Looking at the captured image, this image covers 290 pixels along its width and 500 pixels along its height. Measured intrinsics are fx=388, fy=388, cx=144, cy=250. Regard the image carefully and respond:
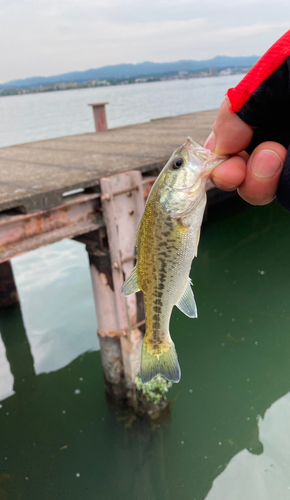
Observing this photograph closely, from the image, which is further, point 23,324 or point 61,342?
point 23,324

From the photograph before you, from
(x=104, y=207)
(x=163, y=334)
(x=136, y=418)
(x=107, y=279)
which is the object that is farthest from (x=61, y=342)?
(x=163, y=334)

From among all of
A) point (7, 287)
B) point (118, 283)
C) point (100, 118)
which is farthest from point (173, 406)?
point (100, 118)

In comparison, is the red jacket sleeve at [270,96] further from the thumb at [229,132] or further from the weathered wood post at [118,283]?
the weathered wood post at [118,283]

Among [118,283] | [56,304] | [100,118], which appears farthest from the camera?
[100,118]

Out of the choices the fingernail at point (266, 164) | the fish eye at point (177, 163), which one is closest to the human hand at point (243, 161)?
the fingernail at point (266, 164)

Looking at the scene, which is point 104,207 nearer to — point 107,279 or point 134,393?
point 107,279

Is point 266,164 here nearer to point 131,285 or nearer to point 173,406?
point 131,285
